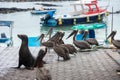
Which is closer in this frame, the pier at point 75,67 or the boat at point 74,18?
the pier at point 75,67

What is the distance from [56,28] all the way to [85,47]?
91.7 feet

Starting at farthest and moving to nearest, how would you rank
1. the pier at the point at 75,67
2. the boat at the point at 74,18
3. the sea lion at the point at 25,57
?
1. the boat at the point at 74,18
2. the sea lion at the point at 25,57
3. the pier at the point at 75,67

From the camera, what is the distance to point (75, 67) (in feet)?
36.7

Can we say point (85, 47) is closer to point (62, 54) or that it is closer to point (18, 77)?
point (62, 54)

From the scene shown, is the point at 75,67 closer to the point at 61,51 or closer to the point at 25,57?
the point at 61,51

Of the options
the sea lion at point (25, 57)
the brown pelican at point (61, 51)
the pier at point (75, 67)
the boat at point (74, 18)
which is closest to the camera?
the pier at point (75, 67)

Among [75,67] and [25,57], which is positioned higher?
[25,57]

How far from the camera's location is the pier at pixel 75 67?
9.93 meters

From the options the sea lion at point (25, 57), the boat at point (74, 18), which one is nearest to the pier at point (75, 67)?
the sea lion at point (25, 57)

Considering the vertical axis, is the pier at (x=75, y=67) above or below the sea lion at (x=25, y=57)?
below

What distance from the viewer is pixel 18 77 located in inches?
390

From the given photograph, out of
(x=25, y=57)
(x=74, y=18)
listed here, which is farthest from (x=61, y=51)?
(x=74, y=18)

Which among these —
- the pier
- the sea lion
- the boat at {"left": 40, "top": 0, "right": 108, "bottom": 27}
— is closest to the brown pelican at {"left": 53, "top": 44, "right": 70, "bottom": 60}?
the pier

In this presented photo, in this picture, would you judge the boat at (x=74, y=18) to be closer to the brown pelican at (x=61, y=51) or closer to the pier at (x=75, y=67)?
the pier at (x=75, y=67)
